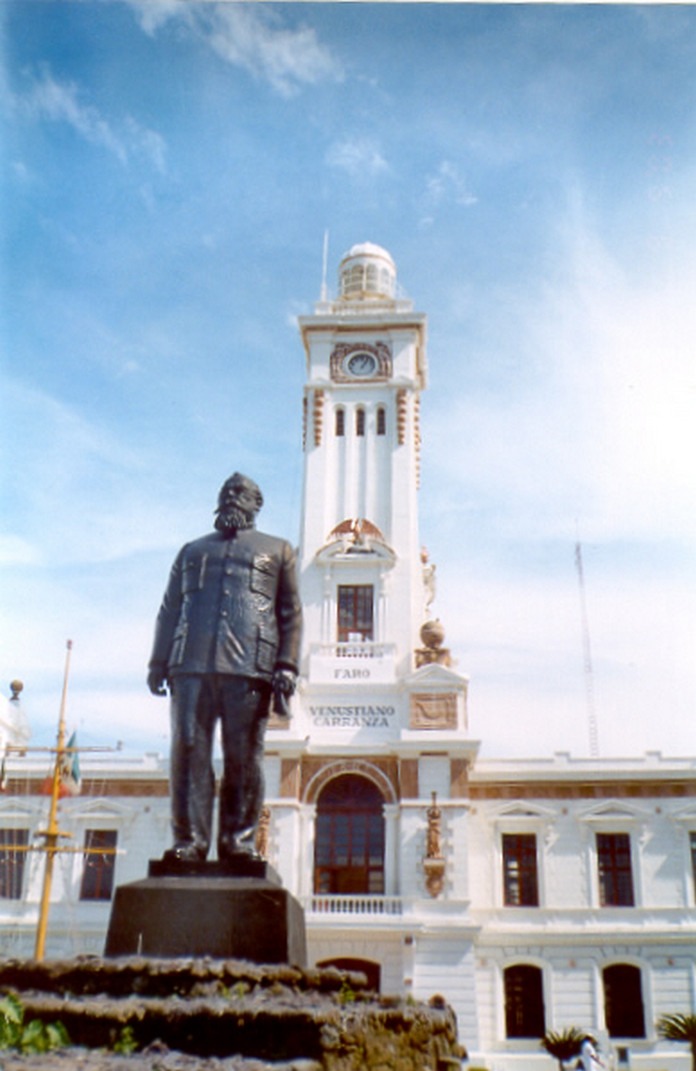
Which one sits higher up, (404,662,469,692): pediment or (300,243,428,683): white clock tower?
(300,243,428,683): white clock tower

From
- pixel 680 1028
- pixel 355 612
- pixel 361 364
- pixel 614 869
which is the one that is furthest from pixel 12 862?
pixel 361 364

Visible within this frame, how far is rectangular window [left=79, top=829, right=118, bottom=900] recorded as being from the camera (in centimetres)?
2576

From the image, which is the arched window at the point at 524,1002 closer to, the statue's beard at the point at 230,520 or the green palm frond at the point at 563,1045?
the green palm frond at the point at 563,1045

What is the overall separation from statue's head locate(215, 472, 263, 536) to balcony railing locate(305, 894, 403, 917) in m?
17.7

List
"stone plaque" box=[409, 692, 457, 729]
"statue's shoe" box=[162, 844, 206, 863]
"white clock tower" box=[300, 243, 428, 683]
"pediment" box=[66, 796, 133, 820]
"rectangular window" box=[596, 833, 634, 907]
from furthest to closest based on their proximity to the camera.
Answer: "white clock tower" box=[300, 243, 428, 683]
"pediment" box=[66, 796, 133, 820]
"stone plaque" box=[409, 692, 457, 729]
"rectangular window" box=[596, 833, 634, 907]
"statue's shoe" box=[162, 844, 206, 863]

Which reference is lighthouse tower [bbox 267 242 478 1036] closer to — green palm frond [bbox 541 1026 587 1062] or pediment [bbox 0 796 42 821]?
green palm frond [bbox 541 1026 587 1062]

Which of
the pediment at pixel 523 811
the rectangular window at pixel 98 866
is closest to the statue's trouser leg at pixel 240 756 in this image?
the pediment at pixel 523 811

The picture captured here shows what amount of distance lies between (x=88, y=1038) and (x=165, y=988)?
0.58 meters

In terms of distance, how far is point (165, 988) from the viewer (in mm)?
5617

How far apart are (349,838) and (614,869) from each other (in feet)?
22.9

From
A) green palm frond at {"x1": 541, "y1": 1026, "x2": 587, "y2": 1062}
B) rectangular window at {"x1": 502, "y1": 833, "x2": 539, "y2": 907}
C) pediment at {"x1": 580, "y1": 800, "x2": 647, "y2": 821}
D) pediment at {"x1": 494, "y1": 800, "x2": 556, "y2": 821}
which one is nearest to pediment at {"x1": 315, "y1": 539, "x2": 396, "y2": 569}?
pediment at {"x1": 494, "y1": 800, "x2": 556, "y2": 821}

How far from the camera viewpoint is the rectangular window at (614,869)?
82.1ft

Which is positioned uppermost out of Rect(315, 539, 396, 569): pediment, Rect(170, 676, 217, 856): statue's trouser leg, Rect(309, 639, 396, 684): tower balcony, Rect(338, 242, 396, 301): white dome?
Rect(338, 242, 396, 301): white dome

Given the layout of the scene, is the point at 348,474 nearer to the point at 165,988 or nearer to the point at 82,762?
the point at 82,762
